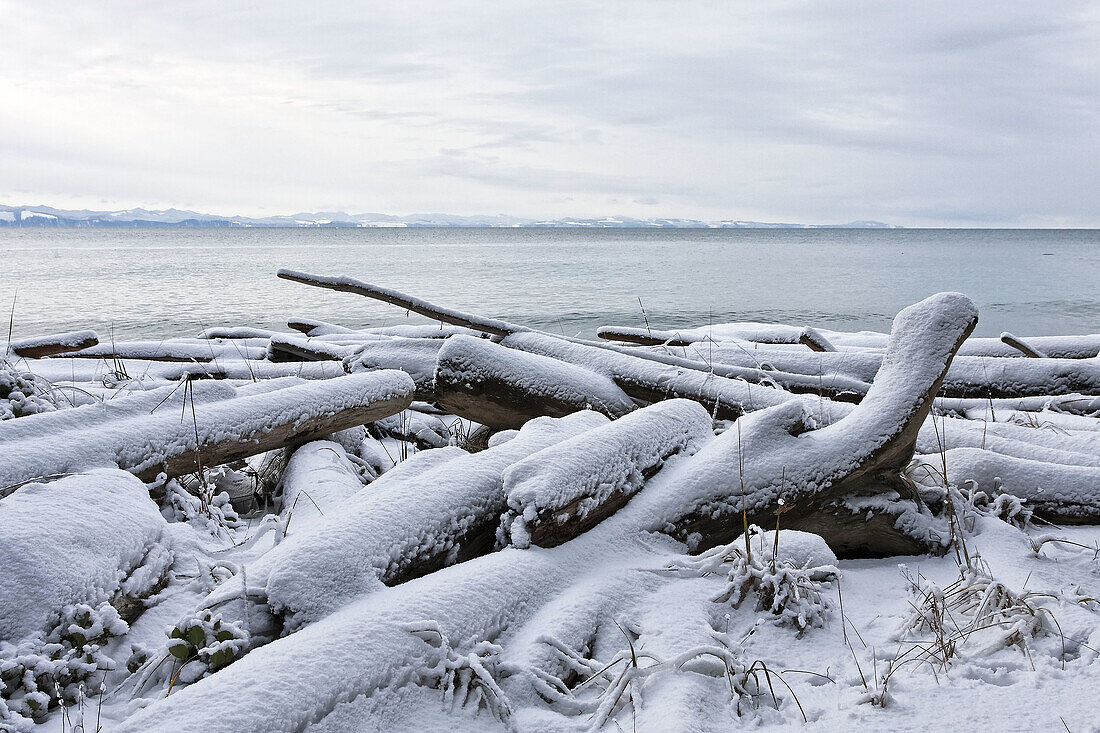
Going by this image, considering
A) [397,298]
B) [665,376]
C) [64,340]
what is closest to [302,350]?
[64,340]

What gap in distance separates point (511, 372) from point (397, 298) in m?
1.10

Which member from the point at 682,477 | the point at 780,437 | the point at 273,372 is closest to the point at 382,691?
the point at 682,477

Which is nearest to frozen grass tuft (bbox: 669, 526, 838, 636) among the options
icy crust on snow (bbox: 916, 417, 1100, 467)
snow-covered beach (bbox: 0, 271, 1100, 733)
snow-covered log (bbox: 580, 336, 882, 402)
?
snow-covered beach (bbox: 0, 271, 1100, 733)

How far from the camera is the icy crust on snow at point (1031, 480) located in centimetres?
279

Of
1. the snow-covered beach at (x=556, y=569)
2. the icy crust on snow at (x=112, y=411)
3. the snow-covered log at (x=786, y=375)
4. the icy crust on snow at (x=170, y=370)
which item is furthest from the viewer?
the icy crust on snow at (x=170, y=370)

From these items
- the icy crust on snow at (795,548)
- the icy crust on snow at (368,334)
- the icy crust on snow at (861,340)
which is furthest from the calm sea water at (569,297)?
the icy crust on snow at (795,548)

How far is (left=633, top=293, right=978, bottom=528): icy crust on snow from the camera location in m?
2.48

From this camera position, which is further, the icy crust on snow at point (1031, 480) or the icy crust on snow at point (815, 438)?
the icy crust on snow at point (1031, 480)

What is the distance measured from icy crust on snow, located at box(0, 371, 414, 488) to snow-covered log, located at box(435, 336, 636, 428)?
1.27 ft

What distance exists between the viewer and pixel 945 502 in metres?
2.70

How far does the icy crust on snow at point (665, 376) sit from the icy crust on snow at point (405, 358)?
0.75m

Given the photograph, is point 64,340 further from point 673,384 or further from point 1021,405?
point 1021,405

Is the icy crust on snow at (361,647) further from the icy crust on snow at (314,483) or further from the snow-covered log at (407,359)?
the snow-covered log at (407,359)

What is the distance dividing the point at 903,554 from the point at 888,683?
3.57 ft
